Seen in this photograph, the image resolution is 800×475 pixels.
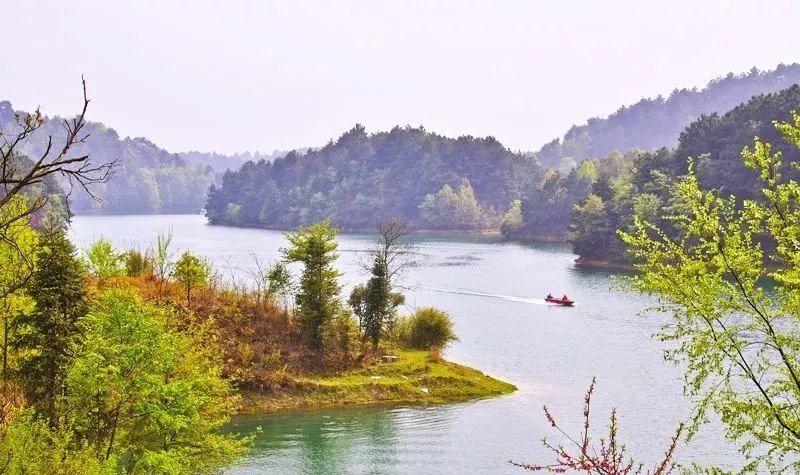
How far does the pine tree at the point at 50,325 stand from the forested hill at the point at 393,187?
A: 460 feet

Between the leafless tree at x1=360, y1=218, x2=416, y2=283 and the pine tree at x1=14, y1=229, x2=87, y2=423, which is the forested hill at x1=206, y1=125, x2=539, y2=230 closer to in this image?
the leafless tree at x1=360, y1=218, x2=416, y2=283

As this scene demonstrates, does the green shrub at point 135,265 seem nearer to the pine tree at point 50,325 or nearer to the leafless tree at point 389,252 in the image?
the leafless tree at point 389,252

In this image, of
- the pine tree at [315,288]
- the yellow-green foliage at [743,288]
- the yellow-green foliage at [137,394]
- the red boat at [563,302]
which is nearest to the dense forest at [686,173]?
the red boat at [563,302]

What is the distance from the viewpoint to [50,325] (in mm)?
22078

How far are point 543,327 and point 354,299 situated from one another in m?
17.5

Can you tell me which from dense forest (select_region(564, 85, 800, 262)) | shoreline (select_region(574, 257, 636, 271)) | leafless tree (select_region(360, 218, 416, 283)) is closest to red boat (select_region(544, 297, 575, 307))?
leafless tree (select_region(360, 218, 416, 283))

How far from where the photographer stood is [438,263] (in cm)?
8856

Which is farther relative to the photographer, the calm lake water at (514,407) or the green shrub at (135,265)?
the green shrub at (135,265)

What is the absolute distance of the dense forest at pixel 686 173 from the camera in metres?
80.8

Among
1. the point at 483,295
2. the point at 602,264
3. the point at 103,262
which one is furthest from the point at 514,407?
the point at 602,264

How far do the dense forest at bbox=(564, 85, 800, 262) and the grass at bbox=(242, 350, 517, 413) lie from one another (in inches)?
1912

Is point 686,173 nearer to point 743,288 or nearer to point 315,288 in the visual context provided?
point 315,288

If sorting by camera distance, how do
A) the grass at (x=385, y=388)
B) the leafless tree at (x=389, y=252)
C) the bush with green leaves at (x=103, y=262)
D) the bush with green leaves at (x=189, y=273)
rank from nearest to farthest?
1. the grass at (x=385, y=388)
2. the bush with green leaves at (x=189, y=273)
3. the bush with green leaves at (x=103, y=262)
4. the leafless tree at (x=389, y=252)

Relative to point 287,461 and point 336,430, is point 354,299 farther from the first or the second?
point 287,461
